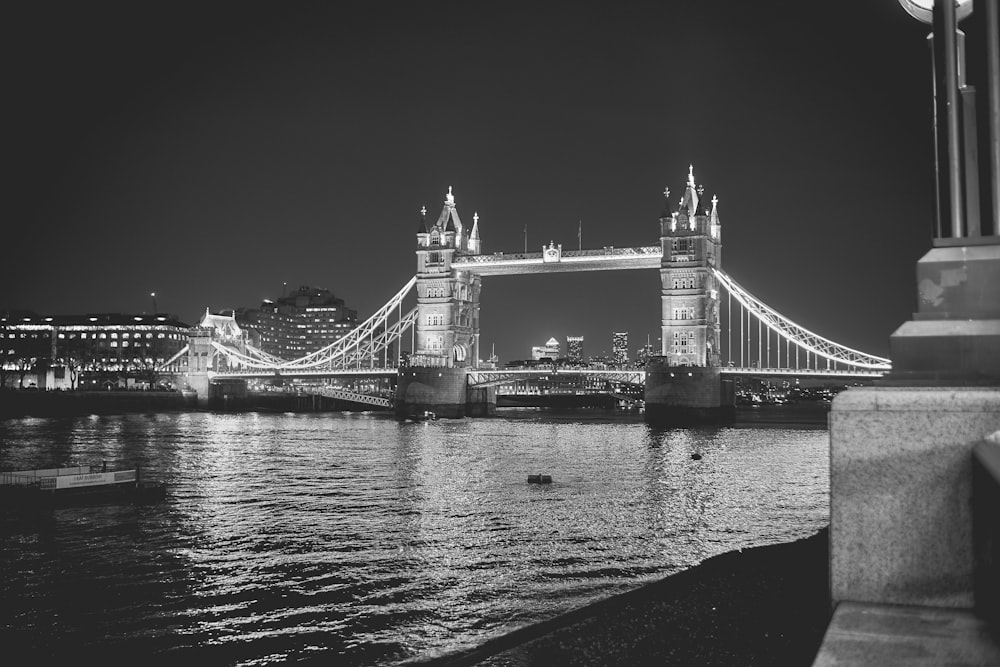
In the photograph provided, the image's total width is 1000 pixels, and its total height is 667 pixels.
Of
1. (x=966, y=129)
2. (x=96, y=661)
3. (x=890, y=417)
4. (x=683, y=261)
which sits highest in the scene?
(x=683, y=261)

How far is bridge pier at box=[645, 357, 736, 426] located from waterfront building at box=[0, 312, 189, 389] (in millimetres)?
63192

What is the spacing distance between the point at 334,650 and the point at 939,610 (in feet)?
Answer: 26.1

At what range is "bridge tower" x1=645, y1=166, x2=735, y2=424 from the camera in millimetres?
67500

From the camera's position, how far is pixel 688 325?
2854 inches

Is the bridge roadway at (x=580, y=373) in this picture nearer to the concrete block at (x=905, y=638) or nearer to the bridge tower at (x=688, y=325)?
the bridge tower at (x=688, y=325)

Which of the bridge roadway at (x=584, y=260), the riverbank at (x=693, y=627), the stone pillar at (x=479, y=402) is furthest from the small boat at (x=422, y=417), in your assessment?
the riverbank at (x=693, y=627)

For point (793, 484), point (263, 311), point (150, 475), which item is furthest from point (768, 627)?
point (263, 311)

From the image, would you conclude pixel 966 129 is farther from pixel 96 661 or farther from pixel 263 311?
pixel 263 311

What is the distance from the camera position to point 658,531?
1920 centimetres

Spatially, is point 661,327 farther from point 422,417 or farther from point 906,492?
point 906,492

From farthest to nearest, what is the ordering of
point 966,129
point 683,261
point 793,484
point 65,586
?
point 683,261 → point 793,484 → point 65,586 → point 966,129

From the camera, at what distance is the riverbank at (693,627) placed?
7535 mm

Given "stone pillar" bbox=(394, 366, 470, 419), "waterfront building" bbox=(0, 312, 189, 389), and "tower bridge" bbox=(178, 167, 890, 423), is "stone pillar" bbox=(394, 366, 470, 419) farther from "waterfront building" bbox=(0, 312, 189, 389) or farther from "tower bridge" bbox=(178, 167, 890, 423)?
"waterfront building" bbox=(0, 312, 189, 389)

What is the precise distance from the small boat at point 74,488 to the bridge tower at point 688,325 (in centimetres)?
4719
